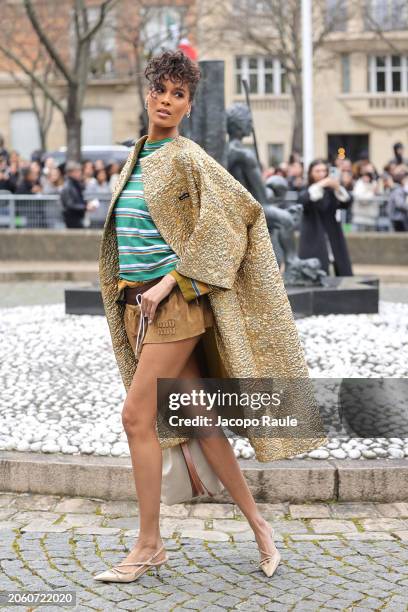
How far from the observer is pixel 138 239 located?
4441mm

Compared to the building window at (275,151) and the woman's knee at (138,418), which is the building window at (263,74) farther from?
the woman's knee at (138,418)

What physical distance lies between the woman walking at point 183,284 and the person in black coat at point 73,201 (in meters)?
14.3

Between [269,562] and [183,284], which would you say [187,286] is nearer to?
[183,284]

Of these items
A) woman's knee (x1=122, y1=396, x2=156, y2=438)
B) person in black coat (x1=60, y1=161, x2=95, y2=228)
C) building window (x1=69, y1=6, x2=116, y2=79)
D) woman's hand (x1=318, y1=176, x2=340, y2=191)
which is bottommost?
person in black coat (x1=60, y1=161, x2=95, y2=228)

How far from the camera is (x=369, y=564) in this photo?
4.75 meters

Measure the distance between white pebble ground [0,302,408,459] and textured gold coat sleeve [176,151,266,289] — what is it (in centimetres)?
182

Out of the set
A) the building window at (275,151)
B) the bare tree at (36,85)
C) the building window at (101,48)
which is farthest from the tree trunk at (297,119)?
the bare tree at (36,85)

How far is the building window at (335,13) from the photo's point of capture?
131 ft

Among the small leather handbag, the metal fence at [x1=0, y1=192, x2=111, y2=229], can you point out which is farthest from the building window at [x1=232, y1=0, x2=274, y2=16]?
the small leather handbag

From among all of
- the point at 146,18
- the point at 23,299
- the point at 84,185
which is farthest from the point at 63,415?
the point at 146,18

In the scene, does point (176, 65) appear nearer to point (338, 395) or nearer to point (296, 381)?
point (296, 381)

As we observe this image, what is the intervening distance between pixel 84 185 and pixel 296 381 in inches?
598

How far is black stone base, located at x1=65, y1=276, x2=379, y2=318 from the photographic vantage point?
1159cm

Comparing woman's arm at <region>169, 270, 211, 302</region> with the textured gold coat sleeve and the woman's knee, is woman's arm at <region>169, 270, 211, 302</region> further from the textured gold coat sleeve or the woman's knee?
the woman's knee
